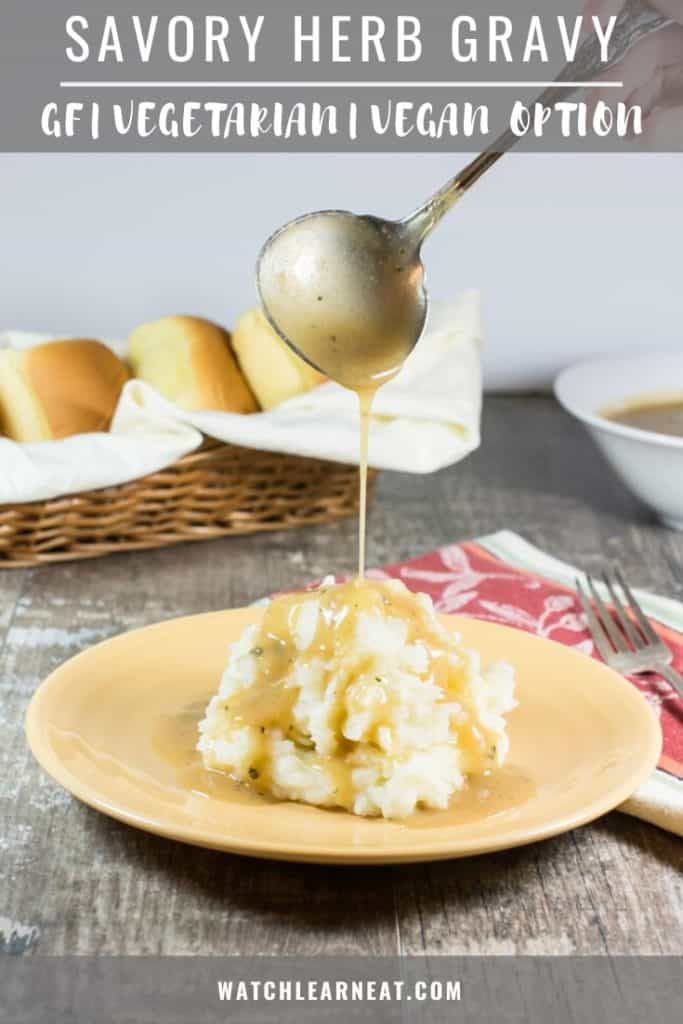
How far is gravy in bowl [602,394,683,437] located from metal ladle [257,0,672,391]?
75cm

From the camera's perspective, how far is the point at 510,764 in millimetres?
1220

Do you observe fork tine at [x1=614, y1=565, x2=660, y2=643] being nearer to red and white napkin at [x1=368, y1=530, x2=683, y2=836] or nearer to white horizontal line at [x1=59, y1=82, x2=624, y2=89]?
red and white napkin at [x1=368, y1=530, x2=683, y2=836]

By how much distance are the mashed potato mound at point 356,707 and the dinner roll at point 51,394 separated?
78cm

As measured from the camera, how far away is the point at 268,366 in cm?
202

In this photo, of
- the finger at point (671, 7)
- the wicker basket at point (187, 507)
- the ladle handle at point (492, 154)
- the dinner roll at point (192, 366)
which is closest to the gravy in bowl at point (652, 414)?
the wicker basket at point (187, 507)

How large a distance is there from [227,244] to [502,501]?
2.49 ft

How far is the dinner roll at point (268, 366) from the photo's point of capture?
199 centimetres

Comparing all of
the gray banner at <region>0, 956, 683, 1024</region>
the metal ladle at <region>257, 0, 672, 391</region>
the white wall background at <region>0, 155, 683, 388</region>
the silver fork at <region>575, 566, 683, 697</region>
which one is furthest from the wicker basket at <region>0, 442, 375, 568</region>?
the gray banner at <region>0, 956, 683, 1024</region>

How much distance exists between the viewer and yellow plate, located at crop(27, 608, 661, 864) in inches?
41.6

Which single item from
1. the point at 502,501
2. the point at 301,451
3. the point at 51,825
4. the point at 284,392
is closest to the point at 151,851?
the point at 51,825

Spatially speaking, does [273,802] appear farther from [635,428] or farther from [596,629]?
[635,428]

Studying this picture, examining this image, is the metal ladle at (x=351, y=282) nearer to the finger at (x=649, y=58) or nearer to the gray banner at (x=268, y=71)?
the finger at (x=649, y=58)

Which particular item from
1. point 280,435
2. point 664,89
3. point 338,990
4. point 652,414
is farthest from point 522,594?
point 338,990

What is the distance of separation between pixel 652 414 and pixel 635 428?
0.46 ft
